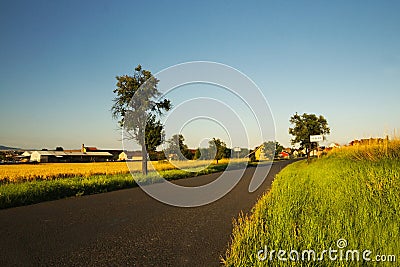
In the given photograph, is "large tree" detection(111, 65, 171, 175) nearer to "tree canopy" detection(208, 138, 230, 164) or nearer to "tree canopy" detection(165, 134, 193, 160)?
"tree canopy" detection(165, 134, 193, 160)

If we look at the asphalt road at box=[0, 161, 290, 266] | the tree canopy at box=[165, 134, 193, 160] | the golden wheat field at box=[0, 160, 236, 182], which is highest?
the tree canopy at box=[165, 134, 193, 160]

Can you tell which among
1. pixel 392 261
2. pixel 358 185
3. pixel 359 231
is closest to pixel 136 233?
pixel 359 231

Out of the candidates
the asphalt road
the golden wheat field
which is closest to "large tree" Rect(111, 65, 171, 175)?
the golden wheat field

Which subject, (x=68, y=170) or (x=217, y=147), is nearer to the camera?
(x=68, y=170)

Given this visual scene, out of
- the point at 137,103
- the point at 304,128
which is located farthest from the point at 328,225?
the point at 304,128

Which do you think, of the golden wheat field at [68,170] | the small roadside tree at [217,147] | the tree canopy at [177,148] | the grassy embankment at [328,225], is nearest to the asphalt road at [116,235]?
the grassy embankment at [328,225]

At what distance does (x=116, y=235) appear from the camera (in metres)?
6.27

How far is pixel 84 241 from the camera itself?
5.86 meters

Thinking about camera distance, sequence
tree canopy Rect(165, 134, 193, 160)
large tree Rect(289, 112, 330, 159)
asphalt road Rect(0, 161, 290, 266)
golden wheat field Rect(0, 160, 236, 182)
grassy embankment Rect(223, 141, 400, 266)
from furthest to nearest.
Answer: large tree Rect(289, 112, 330, 159) → tree canopy Rect(165, 134, 193, 160) → golden wheat field Rect(0, 160, 236, 182) → asphalt road Rect(0, 161, 290, 266) → grassy embankment Rect(223, 141, 400, 266)

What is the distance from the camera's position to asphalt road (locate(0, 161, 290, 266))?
4809 mm

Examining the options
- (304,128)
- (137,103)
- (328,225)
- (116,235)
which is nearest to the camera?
(328,225)

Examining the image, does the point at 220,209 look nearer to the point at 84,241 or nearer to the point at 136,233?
the point at 136,233

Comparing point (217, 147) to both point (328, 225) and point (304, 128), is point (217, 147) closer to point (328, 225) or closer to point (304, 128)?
point (304, 128)

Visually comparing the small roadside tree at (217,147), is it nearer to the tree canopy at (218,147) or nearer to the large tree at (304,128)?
the tree canopy at (218,147)
